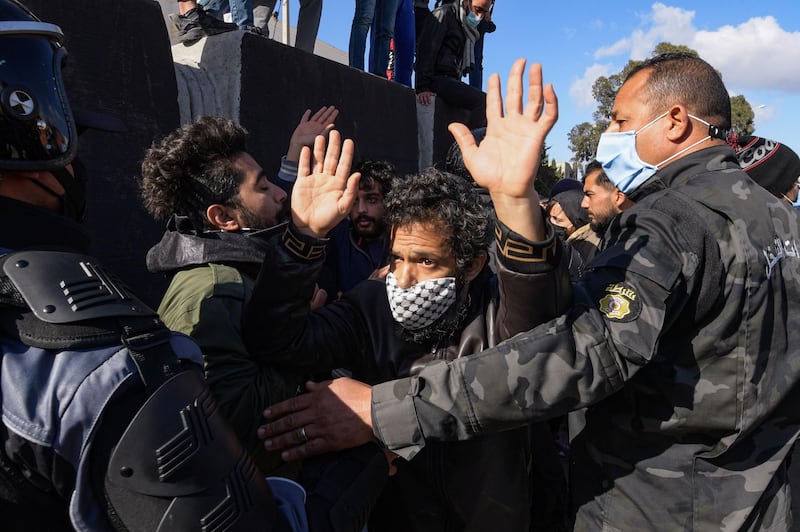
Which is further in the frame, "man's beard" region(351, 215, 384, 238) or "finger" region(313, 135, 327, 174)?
"man's beard" region(351, 215, 384, 238)

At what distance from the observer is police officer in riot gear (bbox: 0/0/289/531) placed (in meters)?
0.84

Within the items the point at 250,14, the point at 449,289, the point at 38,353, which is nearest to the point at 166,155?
the point at 449,289

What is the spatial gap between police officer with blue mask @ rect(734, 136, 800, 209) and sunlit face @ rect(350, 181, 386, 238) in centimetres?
212

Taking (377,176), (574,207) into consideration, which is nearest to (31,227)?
(377,176)

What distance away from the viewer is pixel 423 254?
1743mm

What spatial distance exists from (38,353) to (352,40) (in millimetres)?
5168

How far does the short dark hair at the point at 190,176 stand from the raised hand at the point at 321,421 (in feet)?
2.76

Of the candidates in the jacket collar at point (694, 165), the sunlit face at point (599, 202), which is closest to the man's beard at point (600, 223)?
the sunlit face at point (599, 202)

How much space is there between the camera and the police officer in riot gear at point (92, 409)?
33.0 inches

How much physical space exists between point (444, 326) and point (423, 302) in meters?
0.11

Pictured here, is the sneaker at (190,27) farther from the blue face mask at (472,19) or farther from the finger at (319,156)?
the blue face mask at (472,19)

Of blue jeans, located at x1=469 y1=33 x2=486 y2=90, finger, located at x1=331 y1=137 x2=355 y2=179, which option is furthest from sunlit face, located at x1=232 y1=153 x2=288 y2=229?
blue jeans, located at x1=469 y1=33 x2=486 y2=90

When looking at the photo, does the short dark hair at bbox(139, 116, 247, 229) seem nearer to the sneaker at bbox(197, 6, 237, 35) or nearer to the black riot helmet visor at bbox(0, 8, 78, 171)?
the black riot helmet visor at bbox(0, 8, 78, 171)

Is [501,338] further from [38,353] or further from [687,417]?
[38,353]
